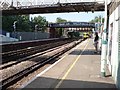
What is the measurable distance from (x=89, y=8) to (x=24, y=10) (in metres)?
7.50

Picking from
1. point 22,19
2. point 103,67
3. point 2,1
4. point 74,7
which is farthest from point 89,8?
point 22,19

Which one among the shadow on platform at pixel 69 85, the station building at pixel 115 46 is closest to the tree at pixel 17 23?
the station building at pixel 115 46

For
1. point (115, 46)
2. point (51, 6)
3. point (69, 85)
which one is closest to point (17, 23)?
point (51, 6)

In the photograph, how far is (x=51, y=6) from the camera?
107 ft

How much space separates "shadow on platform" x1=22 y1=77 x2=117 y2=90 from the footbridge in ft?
61.2

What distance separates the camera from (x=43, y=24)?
129 metres

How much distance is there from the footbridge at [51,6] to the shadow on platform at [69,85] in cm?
1866

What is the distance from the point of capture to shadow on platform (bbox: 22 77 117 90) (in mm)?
11457

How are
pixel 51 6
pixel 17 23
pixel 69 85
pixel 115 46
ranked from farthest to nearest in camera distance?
pixel 17 23
pixel 51 6
pixel 115 46
pixel 69 85

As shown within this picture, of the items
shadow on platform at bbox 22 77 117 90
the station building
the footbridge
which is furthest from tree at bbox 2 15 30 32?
shadow on platform at bbox 22 77 117 90

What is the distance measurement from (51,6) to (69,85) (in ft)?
70.4

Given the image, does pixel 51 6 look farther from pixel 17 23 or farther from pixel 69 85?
pixel 17 23

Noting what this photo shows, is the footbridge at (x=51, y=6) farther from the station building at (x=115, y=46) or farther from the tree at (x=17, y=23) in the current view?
the tree at (x=17, y=23)

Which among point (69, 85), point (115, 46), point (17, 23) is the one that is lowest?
point (69, 85)
